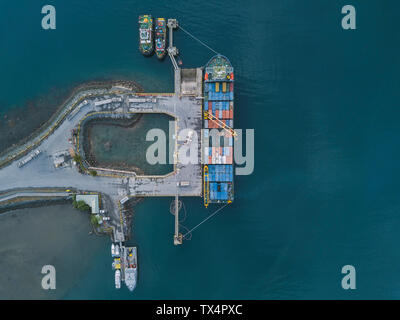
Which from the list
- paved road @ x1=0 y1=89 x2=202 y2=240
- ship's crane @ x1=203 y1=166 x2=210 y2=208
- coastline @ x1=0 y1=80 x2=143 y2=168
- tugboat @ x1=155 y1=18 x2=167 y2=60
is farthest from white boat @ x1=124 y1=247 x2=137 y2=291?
tugboat @ x1=155 y1=18 x2=167 y2=60

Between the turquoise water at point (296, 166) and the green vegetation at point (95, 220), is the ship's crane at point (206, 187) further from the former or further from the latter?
the green vegetation at point (95, 220)

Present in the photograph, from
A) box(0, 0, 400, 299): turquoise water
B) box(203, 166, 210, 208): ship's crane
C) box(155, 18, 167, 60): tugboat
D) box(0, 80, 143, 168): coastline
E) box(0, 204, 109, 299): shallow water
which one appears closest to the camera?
box(203, 166, 210, 208): ship's crane

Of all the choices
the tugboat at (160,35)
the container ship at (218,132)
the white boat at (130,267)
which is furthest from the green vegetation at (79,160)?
the tugboat at (160,35)

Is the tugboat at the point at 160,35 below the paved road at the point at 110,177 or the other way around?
the other way around

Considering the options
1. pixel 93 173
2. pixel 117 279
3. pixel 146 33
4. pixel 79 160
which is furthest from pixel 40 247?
pixel 146 33

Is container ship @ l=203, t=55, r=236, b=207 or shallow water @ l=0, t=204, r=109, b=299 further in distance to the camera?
shallow water @ l=0, t=204, r=109, b=299

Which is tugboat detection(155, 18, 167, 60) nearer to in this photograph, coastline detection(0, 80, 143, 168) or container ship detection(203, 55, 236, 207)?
coastline detection(0, 80, 143, 168)
